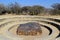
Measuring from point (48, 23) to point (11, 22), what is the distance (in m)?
3.47

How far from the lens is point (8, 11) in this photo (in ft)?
78.7

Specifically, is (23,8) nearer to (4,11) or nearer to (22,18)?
(4,11)

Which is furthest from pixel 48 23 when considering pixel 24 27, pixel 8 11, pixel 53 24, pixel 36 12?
pixel 8 11

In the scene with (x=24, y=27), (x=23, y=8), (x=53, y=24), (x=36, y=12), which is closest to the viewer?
(x=24, y=27)

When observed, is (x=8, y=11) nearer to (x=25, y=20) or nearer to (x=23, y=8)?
(x=23, y=8)

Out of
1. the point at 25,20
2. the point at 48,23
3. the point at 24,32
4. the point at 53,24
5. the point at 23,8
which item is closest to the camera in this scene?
the point at 24,32

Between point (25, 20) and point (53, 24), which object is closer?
point (53, 24)

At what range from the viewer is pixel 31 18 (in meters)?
18.9

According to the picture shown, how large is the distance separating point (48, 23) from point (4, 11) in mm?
9006

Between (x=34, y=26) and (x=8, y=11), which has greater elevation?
(x=34, y=26)

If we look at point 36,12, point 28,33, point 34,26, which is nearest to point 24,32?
point 28,33

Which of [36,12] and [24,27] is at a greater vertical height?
[24,27]

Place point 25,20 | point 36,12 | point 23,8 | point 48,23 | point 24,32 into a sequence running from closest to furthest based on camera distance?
point 24,32, point 48,23, point 25,20, point 36,12, point 23,8

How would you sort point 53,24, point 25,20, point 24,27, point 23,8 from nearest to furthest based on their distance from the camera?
point 24,27
point 53,24
point 25,20
point 23,8
